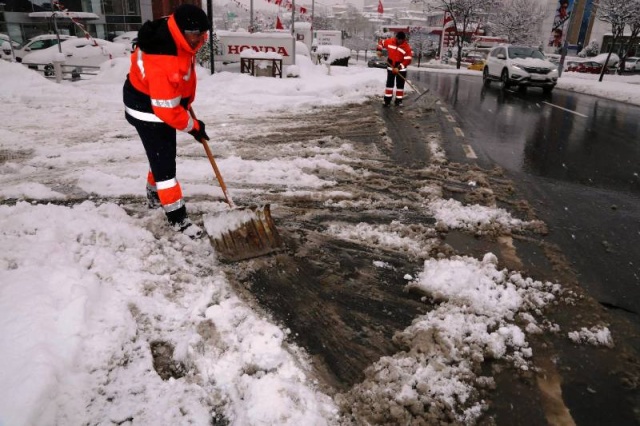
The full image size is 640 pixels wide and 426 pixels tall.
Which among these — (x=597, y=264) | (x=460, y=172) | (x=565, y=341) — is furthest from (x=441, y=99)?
(x=565, y=341)

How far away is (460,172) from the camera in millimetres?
5312

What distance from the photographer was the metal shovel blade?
10.5 feet

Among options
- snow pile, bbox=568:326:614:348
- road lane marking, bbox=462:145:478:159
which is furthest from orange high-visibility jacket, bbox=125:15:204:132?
road lane marking, bbox=462:145:478:159

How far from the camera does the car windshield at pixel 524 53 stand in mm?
16109

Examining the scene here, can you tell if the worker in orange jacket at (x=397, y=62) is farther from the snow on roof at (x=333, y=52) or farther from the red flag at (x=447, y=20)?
the red flag at (x=447, y=20)

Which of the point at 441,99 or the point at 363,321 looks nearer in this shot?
the point at 363,321

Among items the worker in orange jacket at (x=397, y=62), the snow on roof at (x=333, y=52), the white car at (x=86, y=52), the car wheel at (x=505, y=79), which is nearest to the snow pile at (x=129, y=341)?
the worker in orange jacket at (x=397, y=62)

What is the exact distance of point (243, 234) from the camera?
325 cm

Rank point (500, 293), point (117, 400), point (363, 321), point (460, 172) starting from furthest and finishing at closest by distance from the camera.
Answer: point (460, 172)
point (500, 293)
point (363, 321)
point (117, 400)

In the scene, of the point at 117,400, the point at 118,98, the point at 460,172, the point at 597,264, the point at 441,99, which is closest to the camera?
the point at 117,400

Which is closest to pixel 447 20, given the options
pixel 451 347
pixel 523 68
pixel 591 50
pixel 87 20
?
pixel 591 50

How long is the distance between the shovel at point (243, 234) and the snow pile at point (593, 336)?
2.08 metres

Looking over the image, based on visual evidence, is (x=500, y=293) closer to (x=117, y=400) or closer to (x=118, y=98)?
(x=117, y=400)

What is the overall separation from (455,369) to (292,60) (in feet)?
51.3
